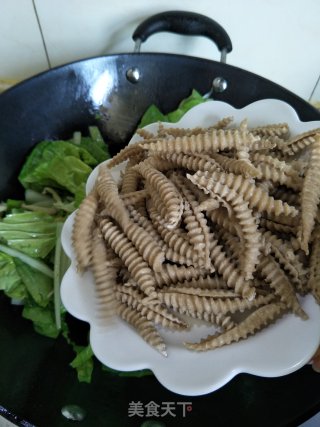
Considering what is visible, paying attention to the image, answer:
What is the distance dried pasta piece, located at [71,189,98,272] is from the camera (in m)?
0.56

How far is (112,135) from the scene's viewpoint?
2.92 ft

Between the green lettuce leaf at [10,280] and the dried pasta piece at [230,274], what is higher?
the dried pasta piece at [230,274]

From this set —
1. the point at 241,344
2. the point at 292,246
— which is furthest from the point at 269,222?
the point at 241,344

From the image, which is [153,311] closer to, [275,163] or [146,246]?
[146,246]

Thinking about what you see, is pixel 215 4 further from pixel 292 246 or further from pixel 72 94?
pixel 292 246

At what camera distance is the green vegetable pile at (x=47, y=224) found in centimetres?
70

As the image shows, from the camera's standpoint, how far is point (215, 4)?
89 cm

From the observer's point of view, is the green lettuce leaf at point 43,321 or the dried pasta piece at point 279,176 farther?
the green lettuce leaf at point 43,321

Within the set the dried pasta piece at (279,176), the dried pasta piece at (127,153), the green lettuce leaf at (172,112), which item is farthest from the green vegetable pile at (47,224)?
the dried pasta piece at (279,176)

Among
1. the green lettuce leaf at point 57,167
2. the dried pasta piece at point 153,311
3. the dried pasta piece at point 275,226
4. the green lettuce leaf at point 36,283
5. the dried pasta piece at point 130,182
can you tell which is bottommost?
the green lettuce leaf at point 36,283

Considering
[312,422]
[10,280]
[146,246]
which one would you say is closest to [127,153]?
[146,246]

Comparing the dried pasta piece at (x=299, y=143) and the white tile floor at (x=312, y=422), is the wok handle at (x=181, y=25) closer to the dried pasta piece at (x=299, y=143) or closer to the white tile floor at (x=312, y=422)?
the dried pasta piece at (x=299, y=143)

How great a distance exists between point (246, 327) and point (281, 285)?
62mm

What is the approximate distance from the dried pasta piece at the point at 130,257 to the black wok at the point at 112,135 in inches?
8.0
